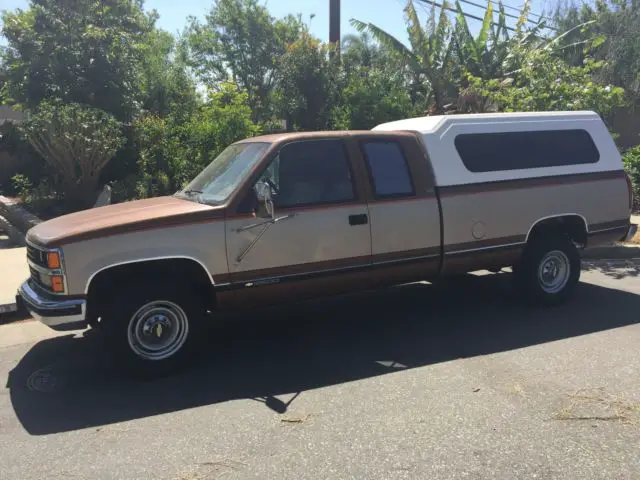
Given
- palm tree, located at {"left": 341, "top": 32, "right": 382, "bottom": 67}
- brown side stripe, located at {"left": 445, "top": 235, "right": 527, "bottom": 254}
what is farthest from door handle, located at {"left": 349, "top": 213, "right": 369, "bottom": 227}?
palm tree, located at {"left": 341, "top": 32, "right": 382, "bottom": 67}

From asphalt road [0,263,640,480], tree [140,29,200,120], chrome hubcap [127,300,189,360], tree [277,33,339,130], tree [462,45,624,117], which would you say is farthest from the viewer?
tree [277,33,339,130]

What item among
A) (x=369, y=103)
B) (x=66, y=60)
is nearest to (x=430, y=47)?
(x=369, y=103)

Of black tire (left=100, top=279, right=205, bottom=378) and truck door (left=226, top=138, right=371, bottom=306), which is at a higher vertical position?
truck door (left=226, top=138, right=371, bottom=306)

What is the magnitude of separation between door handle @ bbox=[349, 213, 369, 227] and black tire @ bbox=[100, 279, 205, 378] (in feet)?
5.12

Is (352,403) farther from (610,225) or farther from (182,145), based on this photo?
(182,145)

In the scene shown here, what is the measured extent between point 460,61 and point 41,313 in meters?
14.5

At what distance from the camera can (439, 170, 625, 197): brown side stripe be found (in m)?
5.83

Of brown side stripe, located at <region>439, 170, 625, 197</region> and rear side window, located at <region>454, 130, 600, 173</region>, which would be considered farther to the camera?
rear side window, located at <region>454, 130, 600, 173</region>

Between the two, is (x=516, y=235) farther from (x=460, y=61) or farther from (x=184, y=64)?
(x=184, y=64)

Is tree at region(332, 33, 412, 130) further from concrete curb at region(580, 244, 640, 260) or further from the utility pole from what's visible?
concrete curb at region(580, 244, 640, 260)

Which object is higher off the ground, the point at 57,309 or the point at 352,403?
the point at 57,309

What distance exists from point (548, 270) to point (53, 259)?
5.22 m

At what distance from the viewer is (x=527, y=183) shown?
6.19m

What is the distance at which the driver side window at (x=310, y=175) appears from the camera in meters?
5.14
